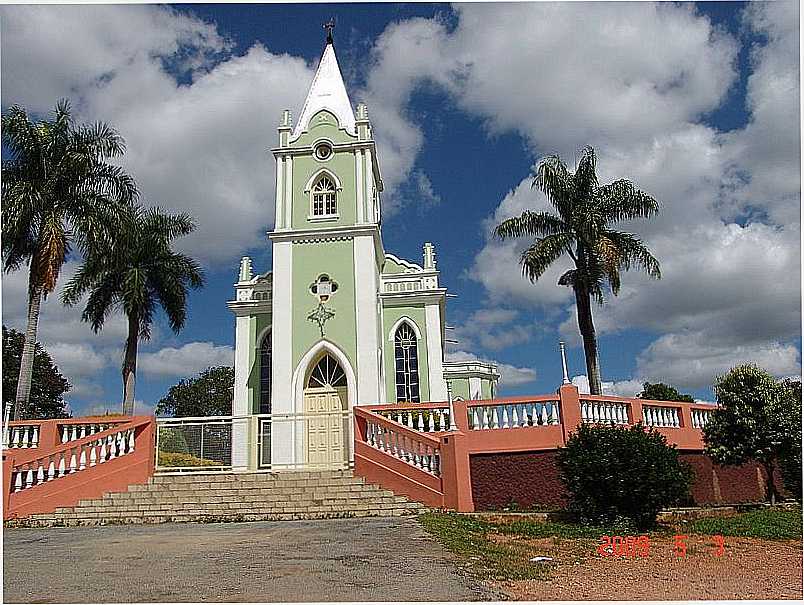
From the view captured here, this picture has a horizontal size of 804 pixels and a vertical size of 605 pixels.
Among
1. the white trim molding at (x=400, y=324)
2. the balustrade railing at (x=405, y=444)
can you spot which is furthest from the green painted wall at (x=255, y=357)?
the balustrade railing at (x=405, y=444)

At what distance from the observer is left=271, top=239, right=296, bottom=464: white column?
1831cm

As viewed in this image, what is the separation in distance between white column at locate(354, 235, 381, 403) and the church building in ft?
0.09

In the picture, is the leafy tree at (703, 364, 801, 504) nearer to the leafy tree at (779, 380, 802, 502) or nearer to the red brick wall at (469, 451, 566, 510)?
the leafy tree at (779, 380, 802, 502)

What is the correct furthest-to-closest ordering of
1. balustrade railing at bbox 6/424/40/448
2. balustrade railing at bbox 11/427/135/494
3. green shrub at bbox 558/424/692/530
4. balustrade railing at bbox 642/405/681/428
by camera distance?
balustrade railing at bbox 6/424/40/448
balustrade railing at bbox 642/405/681/428
balustrade railing at bbox 11/427/135/494
green shrub at bbox 558/424/692/530

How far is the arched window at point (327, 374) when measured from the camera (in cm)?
1962

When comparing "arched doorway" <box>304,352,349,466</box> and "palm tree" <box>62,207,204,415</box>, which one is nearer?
"arched doorway" <box>304,352,349,466</box>

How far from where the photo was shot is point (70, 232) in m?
17.9

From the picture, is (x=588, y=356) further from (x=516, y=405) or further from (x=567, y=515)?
(x=567, y=515)

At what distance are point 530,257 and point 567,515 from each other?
8.92 meters

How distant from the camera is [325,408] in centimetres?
1936

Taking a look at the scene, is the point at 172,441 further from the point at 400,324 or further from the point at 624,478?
the point at 624,478

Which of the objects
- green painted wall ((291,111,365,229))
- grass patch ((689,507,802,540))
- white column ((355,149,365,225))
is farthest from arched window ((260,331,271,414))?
grass patch ((689,507,802,540))

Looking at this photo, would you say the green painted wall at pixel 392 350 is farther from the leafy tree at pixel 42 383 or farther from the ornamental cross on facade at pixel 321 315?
the leafy tree at pixel 42 383

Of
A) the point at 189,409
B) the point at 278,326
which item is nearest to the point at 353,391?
the point at 278,326
